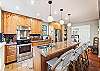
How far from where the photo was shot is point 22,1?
15.9ft

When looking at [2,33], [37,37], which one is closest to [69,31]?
[37,37]

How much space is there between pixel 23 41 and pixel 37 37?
1.53 metres

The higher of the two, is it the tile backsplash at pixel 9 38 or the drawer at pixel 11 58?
the tile backsplash at pixel 9 38

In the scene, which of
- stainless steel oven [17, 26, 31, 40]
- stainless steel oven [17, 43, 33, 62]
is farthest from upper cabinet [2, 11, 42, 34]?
stainless steel oven [17, 43, 33, 62]

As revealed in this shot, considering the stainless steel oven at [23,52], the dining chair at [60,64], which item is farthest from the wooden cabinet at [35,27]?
the dining chair at [60,64]

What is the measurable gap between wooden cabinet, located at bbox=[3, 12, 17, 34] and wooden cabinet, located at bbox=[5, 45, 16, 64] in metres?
0.70

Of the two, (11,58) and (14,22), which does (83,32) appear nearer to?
(14,22)

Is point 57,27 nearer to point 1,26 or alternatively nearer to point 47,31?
point 47,31

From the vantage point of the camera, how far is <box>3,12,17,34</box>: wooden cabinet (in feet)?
19.8

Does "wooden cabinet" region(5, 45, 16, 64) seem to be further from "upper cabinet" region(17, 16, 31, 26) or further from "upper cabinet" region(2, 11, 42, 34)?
"upper cabinet" region(17, 16, 31, 26)

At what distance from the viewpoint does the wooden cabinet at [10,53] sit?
5781 millimetres

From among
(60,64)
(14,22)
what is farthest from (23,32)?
(60,64)

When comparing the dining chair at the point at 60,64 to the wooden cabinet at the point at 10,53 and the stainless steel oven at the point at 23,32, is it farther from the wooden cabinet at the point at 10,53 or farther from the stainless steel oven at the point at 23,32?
the stainless steel oven at the point at 23,32

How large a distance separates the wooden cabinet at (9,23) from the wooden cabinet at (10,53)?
0.70 metres
